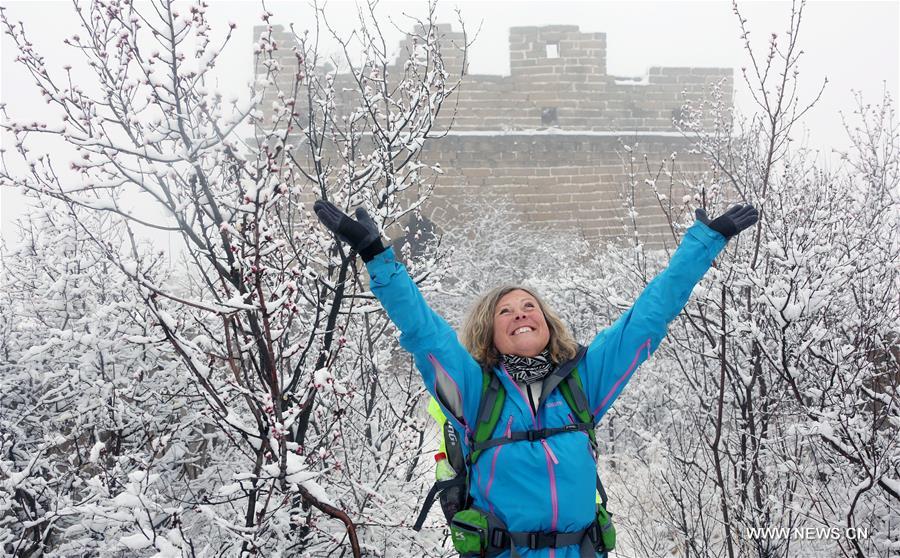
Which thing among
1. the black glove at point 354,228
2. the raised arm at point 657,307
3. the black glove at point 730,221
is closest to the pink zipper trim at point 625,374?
the raised arm at point 657,307

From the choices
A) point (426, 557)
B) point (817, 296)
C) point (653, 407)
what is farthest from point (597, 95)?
point (426, 557)

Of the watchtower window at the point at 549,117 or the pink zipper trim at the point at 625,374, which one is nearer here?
the pink zipper trim at the point at 625,374

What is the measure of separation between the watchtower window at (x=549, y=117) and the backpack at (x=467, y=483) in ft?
33.8

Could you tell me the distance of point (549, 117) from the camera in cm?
1193

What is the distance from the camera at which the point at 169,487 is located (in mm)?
3527

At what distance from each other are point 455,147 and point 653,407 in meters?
5.91

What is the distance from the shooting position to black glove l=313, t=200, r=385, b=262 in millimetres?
1749

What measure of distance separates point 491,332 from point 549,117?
1028 cm

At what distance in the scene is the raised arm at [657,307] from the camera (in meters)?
2.03

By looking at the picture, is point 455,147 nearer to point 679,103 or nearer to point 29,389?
point 679,103

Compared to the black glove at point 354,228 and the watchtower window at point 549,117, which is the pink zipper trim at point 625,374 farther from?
the watchtower window at point 549,117

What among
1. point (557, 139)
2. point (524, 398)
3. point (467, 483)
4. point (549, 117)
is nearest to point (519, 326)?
point (524, 398)

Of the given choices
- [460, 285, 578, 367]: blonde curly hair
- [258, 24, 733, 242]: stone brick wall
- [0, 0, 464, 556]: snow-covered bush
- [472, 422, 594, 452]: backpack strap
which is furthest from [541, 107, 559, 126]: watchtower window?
[472, 422, 594, 452]: backpack strap

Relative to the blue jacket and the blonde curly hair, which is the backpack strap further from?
the blonde curly hair
